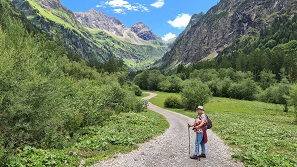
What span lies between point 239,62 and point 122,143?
6336 inches

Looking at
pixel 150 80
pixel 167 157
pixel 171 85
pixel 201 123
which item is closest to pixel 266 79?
pixel 171 85

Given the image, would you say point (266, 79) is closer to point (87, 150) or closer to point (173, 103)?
point (173, 103)

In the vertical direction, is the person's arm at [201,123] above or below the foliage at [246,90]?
below

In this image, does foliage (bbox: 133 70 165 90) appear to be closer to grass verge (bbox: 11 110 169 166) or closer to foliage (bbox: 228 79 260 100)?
foliage (bbox: 228 79 260 100)

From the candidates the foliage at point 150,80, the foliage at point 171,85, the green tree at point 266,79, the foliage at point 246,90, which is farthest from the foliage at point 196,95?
the foliage at point 150,80

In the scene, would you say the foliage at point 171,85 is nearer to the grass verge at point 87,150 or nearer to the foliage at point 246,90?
the foliage at point 246,90

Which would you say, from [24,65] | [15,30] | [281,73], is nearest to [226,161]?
[24,65]

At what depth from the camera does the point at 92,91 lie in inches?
1405

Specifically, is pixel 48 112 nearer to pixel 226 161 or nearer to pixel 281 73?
pixel 226 161

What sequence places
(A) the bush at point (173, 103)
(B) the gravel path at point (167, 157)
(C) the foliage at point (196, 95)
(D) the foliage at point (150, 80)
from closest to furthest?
1. (B) the gravel path at point (167, 157)
2. (C) the foliage at point (196, 95)
3. (A) the bush at point (173, 103)
4. (D) the foliage at point (150, 80)

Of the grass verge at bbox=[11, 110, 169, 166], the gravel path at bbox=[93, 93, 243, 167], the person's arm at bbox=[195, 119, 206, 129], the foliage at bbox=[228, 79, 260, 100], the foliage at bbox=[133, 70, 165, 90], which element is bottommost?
the gravel path at bbox=[93, 93, 243, 167]

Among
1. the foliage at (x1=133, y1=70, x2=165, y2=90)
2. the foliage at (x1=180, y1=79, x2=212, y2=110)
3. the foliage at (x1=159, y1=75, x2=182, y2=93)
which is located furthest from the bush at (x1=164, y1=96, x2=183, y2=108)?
the foliage at (x1=133, y1=70, x2=165, y2=90)

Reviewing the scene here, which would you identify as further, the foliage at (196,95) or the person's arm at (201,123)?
the foliage at (196,95)

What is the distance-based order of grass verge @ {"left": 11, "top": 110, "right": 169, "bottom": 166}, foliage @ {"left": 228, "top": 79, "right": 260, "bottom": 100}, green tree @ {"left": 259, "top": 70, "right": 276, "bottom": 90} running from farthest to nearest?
green tree @ {"left": 259, "top": 70, "right": 276, "bottom": 90}, foliage @ {"left": 228, "top": 79, "right": 260, "bottom": 100}, grass verge @ {"left": 11, "top": 110, "right": 169, "bottom": 166}
